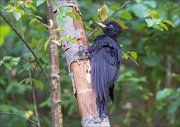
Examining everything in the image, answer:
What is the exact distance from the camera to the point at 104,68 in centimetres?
203

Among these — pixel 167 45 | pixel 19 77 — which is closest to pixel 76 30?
pixel 167 45

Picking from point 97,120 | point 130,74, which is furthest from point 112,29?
point 130,74

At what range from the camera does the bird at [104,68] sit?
188 centimetres

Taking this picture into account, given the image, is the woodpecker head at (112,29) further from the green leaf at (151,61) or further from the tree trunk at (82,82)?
the green leaf at (151,61)

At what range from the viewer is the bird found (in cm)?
188

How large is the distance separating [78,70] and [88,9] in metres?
1.86

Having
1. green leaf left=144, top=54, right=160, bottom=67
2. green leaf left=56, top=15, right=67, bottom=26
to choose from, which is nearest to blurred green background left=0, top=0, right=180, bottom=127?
green leaf left=144, top=54, right=160, bottom=67

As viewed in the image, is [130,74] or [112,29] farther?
[130,74]

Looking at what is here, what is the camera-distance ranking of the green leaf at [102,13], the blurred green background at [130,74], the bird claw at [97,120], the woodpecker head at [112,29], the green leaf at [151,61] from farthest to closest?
the green leaf at [151,61] < the blurred green background at [130,74] < the woodpecker head at [112,29] < the green leaf at [102,13] < the bird claw at [97,120]

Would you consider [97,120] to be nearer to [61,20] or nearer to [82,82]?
[82,82]

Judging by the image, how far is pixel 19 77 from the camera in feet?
13.9

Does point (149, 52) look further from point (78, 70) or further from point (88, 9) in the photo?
point (78, 70)

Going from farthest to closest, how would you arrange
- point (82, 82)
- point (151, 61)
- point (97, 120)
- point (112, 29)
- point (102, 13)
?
point (151, 61)
point (112, 29)
point (102, 13)
point (82, 82)
point (97, 120)

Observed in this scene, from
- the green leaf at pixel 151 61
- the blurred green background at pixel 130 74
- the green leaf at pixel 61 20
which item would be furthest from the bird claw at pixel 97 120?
the green leaf at pixel 151 61
